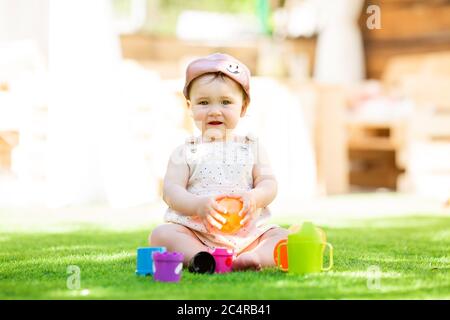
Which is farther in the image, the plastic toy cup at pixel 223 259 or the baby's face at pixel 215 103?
the baby's face at pixel 215 103

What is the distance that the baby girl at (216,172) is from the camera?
→ 213cm

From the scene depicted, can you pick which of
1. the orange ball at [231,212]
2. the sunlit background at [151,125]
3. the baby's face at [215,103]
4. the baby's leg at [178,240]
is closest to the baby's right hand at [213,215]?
the orange ball at [231,212]

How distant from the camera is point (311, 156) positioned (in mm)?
5086

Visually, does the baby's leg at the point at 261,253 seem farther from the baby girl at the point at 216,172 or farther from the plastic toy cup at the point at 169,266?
the plastic toy cup at the point at 169,266

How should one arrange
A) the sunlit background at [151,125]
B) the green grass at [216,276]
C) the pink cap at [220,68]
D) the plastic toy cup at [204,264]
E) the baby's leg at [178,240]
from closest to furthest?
the green grass at [216,276] → the plastic toy cup at [204,264] → the baby's leg at [178,240] → the pink cap at [220,68] → the sunlit background at [151,125]

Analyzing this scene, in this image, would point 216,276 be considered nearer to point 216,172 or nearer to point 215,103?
point 216,172

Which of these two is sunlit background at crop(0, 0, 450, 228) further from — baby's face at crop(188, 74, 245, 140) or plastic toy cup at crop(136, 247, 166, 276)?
plastic toy cup at crop(136, 247, 166, 276)

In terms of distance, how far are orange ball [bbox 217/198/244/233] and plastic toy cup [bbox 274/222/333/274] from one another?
138mm

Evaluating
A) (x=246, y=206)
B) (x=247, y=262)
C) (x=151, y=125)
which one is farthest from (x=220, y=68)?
(x=151, y=125)

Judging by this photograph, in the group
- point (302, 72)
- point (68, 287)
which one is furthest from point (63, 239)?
point (302, 72)

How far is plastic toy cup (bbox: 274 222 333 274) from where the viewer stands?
75.4 inches

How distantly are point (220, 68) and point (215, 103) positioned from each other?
0.10 m

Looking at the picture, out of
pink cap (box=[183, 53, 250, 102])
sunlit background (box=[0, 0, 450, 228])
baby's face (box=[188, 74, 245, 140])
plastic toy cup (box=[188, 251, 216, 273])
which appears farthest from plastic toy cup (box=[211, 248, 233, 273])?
sunlit background (box=[0, 0, 450, 228])
